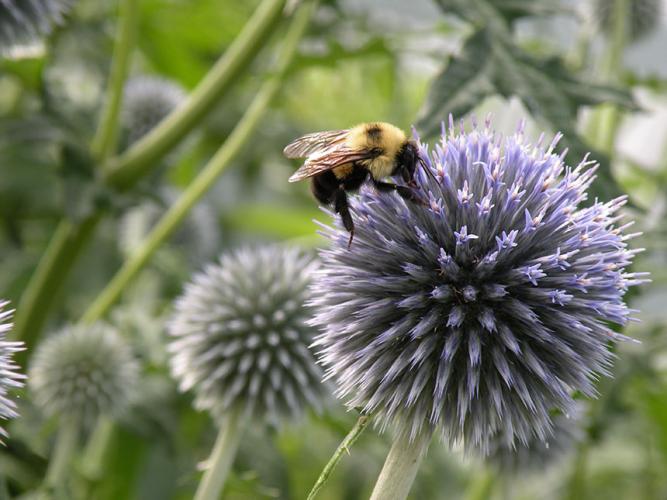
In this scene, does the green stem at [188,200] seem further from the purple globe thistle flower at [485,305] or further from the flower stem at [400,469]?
the flower stem at [400,469]

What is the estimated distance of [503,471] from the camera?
2420 millimetres

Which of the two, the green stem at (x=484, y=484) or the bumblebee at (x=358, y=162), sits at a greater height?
the bumblebee at (x=358, y=162)

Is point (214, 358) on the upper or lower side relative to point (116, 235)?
lower

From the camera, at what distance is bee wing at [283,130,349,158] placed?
1639 mm

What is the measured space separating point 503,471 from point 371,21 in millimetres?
1661

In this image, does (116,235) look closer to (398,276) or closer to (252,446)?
(252,446)

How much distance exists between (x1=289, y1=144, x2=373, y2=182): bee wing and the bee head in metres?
0.05

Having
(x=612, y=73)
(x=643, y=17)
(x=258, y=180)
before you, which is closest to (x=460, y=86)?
(x=612, y=73)

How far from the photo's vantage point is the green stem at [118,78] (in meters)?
2.28

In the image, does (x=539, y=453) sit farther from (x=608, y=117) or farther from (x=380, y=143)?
(x=380, y=143)

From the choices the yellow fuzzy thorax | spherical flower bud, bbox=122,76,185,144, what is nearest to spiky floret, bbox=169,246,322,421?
the yellow fuzzy thorax

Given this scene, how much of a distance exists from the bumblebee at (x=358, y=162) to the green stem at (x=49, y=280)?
37.0 inches

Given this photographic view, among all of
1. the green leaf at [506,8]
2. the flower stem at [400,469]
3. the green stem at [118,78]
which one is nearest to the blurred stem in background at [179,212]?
the green stem at [118,78]

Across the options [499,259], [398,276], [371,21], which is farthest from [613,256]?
[371,21]
